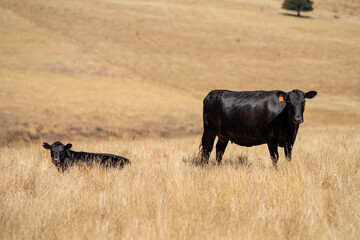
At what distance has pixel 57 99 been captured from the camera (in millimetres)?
19312

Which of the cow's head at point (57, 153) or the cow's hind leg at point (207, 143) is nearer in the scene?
the cow's head at point (57, 153)

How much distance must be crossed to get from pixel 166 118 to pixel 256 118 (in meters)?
12.4

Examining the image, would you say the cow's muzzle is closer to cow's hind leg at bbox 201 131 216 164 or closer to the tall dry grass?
the tall dry grass

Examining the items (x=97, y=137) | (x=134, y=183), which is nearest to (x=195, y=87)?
(x=97, y=137)

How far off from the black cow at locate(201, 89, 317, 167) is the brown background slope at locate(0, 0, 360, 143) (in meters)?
5.10

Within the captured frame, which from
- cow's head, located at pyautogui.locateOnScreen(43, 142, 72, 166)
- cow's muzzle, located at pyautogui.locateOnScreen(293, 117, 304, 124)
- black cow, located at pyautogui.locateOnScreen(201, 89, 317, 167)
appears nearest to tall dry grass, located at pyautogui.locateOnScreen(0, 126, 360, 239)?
cow's muzzle, located at pyautogui.locateOnScreen(293, 117, 304, 124)

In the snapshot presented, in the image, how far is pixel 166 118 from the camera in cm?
1931

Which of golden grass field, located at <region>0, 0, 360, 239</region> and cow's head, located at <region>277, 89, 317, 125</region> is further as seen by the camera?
cow's head, located at <region>277, 89, 317, 125</region>

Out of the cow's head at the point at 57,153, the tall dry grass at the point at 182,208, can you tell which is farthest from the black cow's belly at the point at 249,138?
the cow's head at the point at 57,153

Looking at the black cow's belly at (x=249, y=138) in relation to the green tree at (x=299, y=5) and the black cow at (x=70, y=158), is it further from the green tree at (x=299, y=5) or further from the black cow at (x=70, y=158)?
the green tree at (x=299, y=5)

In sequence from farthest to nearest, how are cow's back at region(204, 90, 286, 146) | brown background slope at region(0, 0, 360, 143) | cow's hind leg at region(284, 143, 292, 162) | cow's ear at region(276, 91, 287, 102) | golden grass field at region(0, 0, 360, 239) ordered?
Result: 1. brown background slope at region(0, 0, 360, 143)
2. cow's back at region(204, 90, 286, 146)
3. cow's hind leg at region(284, 143, 292, 162)
4. cow's ear at region(276, 91, 287, 102)
5. golden grass field at region(0, 0, 360, 239)

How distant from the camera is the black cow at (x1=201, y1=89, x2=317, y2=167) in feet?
21.9

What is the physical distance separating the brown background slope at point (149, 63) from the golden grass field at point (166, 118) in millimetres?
132

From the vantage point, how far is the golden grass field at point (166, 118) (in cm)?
398
